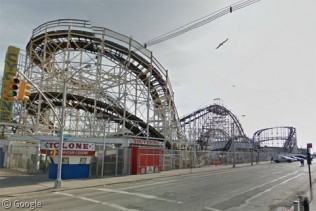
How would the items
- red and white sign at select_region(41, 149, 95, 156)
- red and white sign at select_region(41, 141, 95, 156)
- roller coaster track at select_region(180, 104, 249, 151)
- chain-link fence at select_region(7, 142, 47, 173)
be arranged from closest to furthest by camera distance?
red and white sign at select_region(41, 141, 95, 156)
red and white sign at select_region(41, 149, 95, 156)
chain-link fence at select_region(7, 142, 47, 173)
roller coaster track at select_region(180, 104, 249, 151)

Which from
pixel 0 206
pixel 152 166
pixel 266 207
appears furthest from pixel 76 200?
pixel 152 166

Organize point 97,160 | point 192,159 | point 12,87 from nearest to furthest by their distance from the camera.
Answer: point 12,87 < point 97,160 < point 192,159

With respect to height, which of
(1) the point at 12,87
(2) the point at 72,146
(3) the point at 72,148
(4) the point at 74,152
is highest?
(1) the point at 12,87

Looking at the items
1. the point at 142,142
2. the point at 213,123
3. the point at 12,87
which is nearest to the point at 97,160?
the point at 142,142

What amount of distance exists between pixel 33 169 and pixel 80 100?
29.9 ft

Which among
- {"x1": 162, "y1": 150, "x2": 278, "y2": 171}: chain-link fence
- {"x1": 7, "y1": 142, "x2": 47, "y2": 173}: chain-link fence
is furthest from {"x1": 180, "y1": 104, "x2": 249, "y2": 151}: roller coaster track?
{"x1": 7, "y1": 142, "x2": 47, "y2": 173}: chain-link fence

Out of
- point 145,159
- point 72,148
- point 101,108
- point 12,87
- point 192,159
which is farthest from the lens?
point 192,159

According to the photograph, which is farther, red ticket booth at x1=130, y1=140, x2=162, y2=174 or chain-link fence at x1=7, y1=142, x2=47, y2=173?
red ticket booth at x1=130, y1=140, x2=162, y2=174

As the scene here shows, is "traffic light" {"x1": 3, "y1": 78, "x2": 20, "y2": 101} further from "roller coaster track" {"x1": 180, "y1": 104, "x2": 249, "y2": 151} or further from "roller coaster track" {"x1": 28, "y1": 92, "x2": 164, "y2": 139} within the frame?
"roller coaster track" {"x1": 180, "y1": 104, "x2": 249, "y2": 151}

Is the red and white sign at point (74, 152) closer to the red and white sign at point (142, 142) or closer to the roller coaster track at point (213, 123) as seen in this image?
the red and white sign at point (142, 142)

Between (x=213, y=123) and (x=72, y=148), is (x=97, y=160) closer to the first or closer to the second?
(x=72, y=148)

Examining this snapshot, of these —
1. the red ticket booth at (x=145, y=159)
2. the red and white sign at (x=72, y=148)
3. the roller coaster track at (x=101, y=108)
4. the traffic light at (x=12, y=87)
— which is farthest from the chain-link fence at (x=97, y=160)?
the traffic light at (x=12, y=87)

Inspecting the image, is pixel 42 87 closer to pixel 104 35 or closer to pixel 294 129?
pixel 104 35

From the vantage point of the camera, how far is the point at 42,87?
30078 mm
